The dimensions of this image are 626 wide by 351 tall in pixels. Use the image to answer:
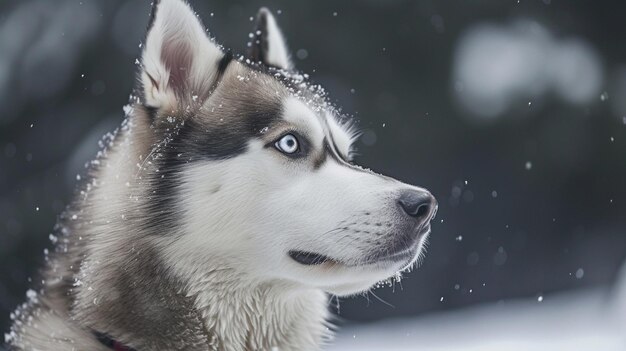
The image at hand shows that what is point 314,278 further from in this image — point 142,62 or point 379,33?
point 379,33

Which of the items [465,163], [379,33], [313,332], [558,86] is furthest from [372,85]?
[313,332]

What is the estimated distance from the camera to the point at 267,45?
3908mm

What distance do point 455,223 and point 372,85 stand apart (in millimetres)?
1739

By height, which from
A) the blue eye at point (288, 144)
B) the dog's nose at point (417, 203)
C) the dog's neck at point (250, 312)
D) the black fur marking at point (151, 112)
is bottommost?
the dog's neck at point (250, 312)

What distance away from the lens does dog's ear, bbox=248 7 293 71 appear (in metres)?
3.91

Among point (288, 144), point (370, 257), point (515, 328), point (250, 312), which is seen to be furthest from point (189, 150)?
point (515, 328)

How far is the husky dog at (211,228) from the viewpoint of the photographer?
9.99 feet

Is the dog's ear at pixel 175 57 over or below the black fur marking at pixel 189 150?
over

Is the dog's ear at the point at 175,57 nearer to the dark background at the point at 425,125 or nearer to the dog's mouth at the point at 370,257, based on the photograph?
the dog's mouth at the point at 370,257

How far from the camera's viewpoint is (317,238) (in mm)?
3059

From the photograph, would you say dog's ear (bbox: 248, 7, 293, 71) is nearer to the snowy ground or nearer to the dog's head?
the dog's head

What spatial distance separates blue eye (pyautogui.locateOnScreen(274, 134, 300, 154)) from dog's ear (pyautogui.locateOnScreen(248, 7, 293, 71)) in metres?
0.76


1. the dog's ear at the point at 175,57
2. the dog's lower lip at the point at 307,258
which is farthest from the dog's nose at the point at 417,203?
the dog's ear at the point at 175,57

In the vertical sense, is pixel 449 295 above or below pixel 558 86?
below
